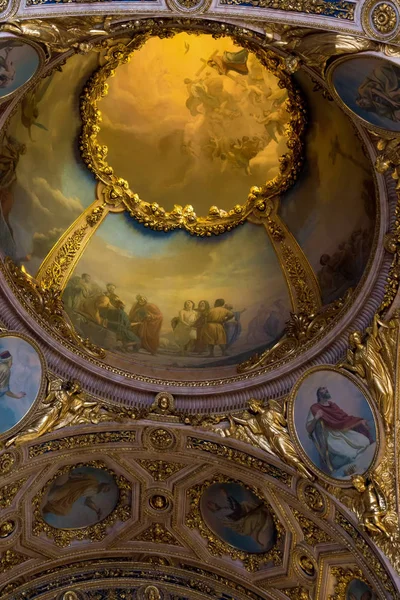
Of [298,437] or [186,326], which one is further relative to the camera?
[186,326]

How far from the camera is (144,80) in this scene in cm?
1591

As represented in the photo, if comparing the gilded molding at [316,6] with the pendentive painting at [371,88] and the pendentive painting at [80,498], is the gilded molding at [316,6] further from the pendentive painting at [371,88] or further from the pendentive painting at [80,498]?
the pendentive painting at [80,498]

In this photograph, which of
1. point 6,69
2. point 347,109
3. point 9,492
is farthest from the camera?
point 9,492

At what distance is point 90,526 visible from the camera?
15.2m

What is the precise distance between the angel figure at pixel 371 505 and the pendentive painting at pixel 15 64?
7.29m

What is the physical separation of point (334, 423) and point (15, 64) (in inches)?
271

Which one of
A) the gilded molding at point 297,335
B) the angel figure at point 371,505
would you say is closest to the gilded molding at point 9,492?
the gilded molding at point 297,335

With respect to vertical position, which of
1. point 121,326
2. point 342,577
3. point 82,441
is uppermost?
point 121,326

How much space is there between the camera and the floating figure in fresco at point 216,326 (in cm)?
1540

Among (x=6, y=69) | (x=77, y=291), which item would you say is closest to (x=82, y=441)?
(x=77, y=291)

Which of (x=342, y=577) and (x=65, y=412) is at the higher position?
(x=65, y=412)

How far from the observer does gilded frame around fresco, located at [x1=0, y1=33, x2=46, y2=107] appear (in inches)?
413

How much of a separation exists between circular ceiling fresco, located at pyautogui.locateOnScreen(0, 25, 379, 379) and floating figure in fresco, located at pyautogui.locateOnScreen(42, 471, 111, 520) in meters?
2.03

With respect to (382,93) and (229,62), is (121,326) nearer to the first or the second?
(229,62)
